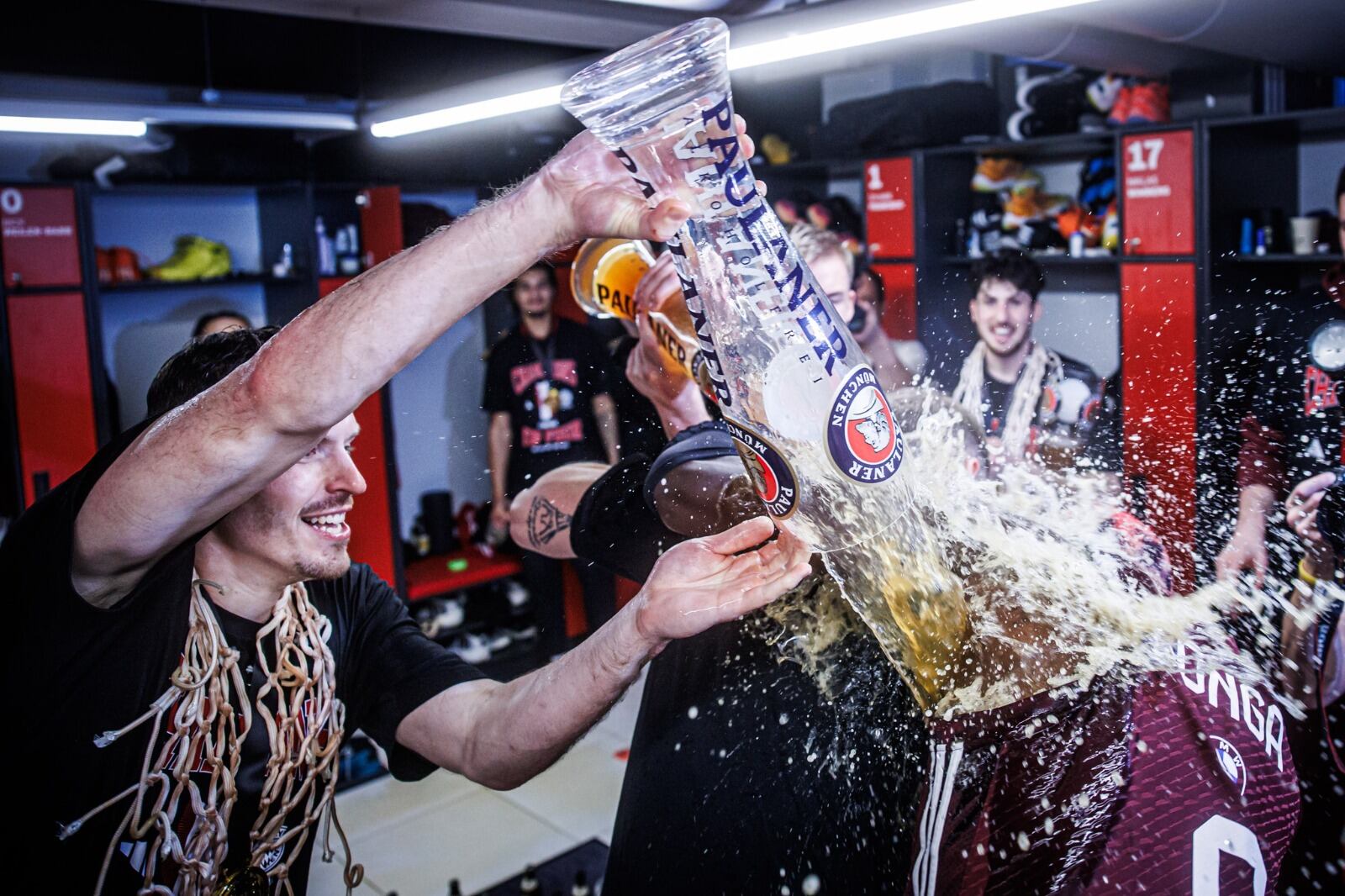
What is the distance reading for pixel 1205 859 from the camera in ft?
3.26

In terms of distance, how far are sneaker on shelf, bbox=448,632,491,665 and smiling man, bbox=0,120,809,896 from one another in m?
3.62

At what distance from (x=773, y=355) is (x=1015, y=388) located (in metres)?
2.84

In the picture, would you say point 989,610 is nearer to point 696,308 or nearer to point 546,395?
point 696,308

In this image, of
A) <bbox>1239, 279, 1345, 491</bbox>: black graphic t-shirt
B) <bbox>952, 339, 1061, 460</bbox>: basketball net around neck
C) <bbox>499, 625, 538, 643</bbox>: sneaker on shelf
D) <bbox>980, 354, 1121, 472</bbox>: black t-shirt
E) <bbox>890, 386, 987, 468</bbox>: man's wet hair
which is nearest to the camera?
Answer: <bbox>890, 386, 987, 468</bbox>: man's wet hair

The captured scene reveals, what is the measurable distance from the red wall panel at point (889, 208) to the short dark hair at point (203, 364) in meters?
4.13

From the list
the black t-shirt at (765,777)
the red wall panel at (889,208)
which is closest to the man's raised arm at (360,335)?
the black t-shirt at (765,777)

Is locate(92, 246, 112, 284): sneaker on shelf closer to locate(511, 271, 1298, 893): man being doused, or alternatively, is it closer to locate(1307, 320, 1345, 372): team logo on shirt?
locate(511, 271, 1298, 893): man being doused

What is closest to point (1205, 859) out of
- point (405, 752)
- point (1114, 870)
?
point (1114, 870)

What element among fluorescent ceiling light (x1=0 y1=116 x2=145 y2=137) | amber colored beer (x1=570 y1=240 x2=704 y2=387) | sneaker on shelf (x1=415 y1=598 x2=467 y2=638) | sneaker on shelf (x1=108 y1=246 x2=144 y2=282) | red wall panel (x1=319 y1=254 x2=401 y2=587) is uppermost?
fluorescent ceiling light (x1=0 y1=116 x2=145 y2=137)

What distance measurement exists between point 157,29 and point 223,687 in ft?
15.7

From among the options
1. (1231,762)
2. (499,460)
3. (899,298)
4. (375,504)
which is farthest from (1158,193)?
(1231,762)

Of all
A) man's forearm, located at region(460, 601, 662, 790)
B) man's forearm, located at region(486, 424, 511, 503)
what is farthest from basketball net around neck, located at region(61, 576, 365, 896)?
man's forearm, located at region(486, 424, 511, 503)

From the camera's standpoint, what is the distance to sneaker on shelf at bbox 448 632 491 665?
5.13m

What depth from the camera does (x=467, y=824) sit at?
3.74 metres
